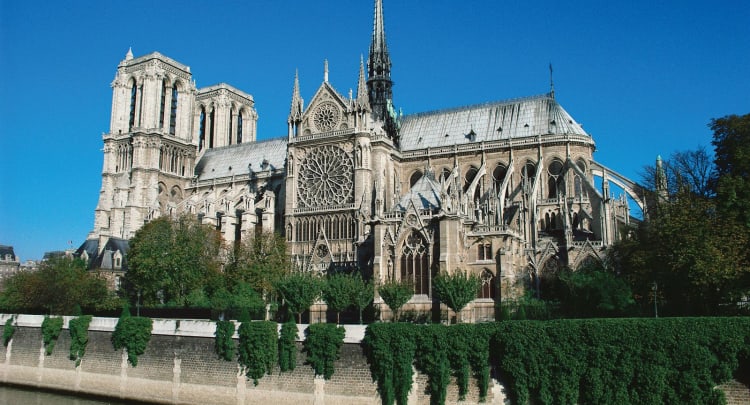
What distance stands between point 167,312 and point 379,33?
119 feet

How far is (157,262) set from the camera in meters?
49.0

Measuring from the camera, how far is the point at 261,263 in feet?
160

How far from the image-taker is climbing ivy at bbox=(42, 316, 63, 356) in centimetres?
4059

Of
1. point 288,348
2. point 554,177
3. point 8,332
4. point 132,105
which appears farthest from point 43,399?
point 132,105

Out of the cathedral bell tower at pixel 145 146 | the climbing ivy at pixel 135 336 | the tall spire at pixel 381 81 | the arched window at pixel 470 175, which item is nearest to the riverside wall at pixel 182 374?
the climbing ivy at pixel 135 336

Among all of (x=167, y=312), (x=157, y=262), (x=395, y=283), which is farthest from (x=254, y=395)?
(x=157, y=262)

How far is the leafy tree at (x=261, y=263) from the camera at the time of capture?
47.3 metres

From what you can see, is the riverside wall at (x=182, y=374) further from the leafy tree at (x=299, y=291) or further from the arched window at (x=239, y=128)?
the arched window at (x=239, y=128)

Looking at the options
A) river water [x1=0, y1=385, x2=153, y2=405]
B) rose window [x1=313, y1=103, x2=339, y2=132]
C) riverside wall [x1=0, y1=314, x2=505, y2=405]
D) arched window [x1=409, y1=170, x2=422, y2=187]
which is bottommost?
river water [x1=0, y1=385, x2=153, y2=405]

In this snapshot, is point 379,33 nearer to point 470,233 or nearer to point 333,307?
point 470,233

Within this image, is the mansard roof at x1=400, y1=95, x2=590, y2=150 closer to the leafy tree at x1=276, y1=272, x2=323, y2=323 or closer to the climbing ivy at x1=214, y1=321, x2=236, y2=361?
the leafy tree at x1=276, y1=272, x2=323, y2=323

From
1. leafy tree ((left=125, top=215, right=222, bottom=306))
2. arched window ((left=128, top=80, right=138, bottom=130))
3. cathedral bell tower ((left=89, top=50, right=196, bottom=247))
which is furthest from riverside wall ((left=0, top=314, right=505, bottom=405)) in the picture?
arched window ((left=128, top=80, right=138, bottom=130))

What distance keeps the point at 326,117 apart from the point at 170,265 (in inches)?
719

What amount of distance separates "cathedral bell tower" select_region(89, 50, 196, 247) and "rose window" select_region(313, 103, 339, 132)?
18254 millimetres
